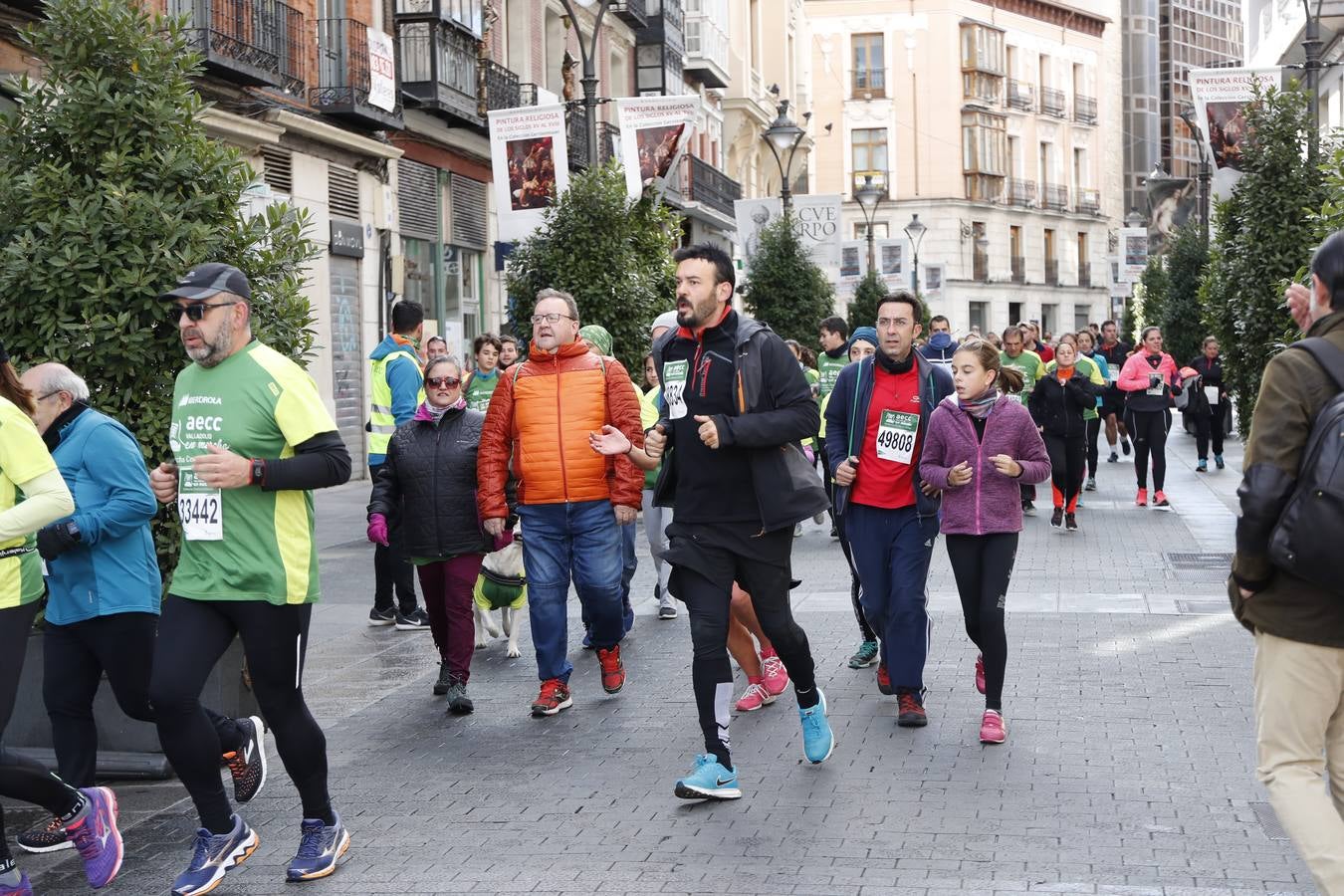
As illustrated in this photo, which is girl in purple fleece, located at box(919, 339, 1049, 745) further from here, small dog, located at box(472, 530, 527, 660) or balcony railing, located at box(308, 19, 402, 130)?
balcony railing, located at box(308, 19, 402, 130)

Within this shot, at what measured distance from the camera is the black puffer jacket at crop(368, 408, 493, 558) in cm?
856

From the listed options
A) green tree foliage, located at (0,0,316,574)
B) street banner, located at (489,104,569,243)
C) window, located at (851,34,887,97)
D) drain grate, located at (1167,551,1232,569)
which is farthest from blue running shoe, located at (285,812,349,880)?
window, located at (851,34,887,97)

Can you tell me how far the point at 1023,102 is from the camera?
260ft

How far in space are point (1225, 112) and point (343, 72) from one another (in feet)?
38.0

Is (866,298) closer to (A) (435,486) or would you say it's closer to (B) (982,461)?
(A) (435,486)

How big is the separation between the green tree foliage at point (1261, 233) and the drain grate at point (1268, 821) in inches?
382

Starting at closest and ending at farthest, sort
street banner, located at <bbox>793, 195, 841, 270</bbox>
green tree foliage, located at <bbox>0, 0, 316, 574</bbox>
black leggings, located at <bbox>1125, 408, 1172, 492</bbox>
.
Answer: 1. green tree foliage, located at <bbox>0, 0, 316, 574</bbox>
2. black leggings, located at <bbox>1125, 408, 1172, 492</bbox>
3. street banner, located at <bbox>793, 195, 841, 270</bbox>

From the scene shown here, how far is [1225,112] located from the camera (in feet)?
61.2

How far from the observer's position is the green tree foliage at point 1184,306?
37.4 m

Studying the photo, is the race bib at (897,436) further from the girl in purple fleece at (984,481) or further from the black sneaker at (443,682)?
the black sneaker at (443,682)

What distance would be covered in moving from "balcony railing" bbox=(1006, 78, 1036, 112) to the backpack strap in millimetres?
76471

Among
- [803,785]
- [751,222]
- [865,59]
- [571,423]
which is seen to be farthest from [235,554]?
[865,59]

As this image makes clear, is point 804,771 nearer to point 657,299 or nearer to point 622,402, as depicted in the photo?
point 622,402

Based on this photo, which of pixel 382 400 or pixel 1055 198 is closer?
pixel 382 400
